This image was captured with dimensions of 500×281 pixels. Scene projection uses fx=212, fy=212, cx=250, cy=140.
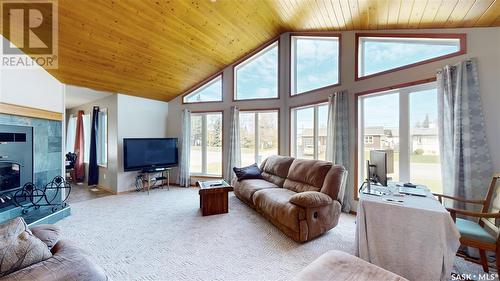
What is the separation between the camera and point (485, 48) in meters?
2.58

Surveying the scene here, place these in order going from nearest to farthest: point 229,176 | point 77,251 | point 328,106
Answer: point 77,251
point 328,106
point 229,176

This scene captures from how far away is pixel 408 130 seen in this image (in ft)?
10.9

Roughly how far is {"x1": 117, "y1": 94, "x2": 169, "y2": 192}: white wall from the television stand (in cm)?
30

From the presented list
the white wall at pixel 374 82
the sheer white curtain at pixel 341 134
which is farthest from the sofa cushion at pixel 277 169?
the sheer white curtain at pixel 341 134

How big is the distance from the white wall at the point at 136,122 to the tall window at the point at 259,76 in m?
2.37

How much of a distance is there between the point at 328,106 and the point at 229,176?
9.79ft

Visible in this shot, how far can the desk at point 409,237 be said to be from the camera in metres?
1.87

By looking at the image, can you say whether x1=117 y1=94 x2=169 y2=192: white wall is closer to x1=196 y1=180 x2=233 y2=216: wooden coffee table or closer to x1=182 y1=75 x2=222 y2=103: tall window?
x1=182 y1=75 x2=222 y2=103: tall window

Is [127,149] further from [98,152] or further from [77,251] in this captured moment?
[77,251]

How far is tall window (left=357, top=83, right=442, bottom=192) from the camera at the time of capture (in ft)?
10.2

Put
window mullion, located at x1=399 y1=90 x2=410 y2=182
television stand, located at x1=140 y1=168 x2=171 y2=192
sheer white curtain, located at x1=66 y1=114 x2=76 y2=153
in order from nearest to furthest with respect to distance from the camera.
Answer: window mullion, located at x1=399 y1=90 x2=410 y2=182
television stand, located at x1=140 y1=168 x2=171 y2=192
sheer white curtain, located at x1=66 y1=114 x2=76 y2=153

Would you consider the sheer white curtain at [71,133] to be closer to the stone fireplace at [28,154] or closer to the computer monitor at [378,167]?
the stone fireplace at [28,154]

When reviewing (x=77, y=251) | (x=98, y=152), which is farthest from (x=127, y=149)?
(x=77, y=251)

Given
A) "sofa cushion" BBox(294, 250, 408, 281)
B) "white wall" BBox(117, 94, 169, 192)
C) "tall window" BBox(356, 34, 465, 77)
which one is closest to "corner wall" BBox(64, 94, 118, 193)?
"white wall" BBox(117, 94, 169, 192)
